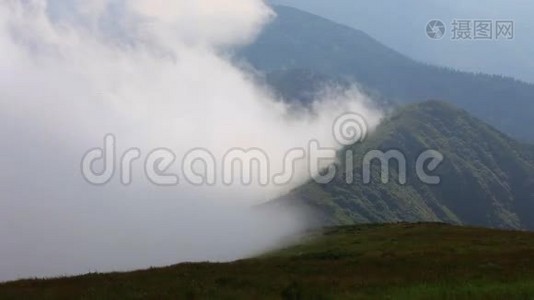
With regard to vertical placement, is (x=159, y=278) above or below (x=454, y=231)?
below

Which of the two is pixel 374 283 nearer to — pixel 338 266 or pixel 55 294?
pixel 338 266

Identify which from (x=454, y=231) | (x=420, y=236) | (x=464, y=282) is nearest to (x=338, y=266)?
(x=464, y=282)

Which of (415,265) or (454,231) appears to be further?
(454,231)

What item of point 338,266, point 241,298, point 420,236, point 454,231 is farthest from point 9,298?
point 454,231

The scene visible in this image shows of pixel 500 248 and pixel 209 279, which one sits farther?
pixel 500 248

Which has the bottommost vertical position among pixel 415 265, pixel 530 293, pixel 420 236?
pixel 530 293

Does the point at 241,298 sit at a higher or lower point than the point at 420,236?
lower

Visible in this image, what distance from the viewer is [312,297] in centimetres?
2806

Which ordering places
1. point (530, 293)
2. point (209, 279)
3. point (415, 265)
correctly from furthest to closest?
point (415, 265) → point (209, 279) → point (530, 293)

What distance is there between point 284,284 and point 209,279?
18.9 feet

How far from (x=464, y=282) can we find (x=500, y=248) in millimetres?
31653

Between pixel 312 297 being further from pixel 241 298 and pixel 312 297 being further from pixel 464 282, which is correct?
pixel 464 282

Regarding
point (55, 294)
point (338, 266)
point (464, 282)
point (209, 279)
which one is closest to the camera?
point (464, 282)

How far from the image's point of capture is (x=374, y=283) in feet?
107
